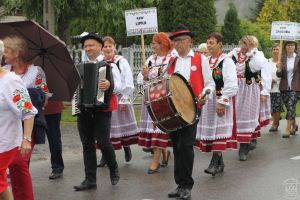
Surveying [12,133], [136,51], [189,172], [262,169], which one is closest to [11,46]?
[12,133]

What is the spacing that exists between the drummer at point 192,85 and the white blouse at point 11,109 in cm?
207

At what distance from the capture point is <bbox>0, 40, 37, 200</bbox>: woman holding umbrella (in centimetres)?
494

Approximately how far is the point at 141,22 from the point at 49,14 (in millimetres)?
5978

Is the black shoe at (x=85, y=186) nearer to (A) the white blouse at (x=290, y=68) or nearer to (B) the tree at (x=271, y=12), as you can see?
(A) the white blouse at (x=290, y=68)

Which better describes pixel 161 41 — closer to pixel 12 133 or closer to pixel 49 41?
pixel 49 41

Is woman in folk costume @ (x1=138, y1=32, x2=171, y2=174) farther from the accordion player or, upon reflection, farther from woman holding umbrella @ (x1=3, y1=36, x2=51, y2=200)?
woman holding umbrella @ (x1=3, y1=36, x2=51, y2=200)

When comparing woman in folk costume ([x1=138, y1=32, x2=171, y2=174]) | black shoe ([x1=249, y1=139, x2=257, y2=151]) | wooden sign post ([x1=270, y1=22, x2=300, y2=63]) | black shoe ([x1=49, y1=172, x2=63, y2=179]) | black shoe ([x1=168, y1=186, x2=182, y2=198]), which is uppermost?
wooden sign post ([x1=270, y1=22, x2=300, y2=63])

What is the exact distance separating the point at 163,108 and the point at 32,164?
3.40 m

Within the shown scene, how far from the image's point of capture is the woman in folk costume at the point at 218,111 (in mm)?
7848

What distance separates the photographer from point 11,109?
4.98 meters

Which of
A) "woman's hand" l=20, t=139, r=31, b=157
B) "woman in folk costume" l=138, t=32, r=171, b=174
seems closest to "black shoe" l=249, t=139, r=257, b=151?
"woman in folk costume" l=138, t=32, r=171, b=174

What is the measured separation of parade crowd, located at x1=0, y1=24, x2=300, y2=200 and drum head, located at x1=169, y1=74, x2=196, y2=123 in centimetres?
1

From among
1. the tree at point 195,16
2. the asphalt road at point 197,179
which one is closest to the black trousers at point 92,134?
the asphalt road at point 197,179

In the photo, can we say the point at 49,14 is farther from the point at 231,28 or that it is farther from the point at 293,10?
the point at 293,10
